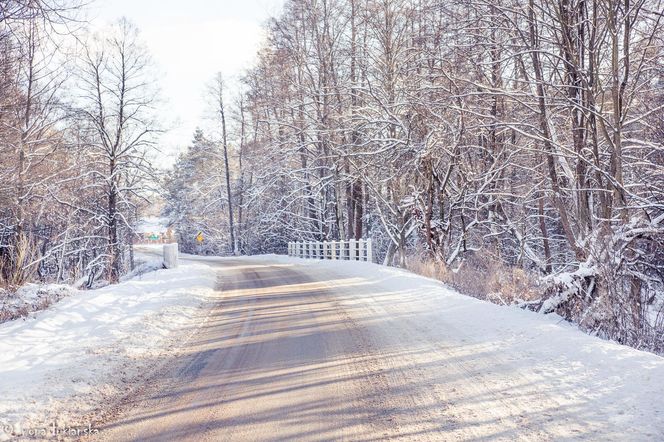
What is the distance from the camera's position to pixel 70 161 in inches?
875

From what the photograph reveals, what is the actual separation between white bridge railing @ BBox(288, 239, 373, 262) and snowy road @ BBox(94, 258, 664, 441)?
43.8ft

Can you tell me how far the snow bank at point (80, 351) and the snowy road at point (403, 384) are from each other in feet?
1.44

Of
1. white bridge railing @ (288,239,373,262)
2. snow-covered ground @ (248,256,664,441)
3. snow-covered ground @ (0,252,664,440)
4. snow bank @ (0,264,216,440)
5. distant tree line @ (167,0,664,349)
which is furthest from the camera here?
white bridge railing @ (288,239,373,262)

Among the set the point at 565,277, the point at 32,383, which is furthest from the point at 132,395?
the point at 565,277

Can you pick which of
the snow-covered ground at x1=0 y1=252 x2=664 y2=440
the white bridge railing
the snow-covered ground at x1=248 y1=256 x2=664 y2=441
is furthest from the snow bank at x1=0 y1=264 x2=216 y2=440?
the white bridge railing

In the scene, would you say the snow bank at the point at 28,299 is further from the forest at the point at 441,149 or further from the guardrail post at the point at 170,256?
the guardrail post at the point at 170,256

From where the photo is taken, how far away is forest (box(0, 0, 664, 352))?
785 centimetres

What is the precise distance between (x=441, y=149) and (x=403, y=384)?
44.4 feet

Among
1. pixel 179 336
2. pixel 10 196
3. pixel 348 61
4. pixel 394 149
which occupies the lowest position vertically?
pixel 179 336

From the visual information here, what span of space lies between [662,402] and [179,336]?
18.8 feet

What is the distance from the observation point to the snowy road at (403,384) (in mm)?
3561

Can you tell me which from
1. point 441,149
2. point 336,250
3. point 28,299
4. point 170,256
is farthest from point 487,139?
point 28,299

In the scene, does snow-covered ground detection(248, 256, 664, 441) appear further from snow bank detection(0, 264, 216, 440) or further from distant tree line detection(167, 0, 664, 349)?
snow bank detection(0, 264, 216, 440)

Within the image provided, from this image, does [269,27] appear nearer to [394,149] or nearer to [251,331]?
[394,149]
